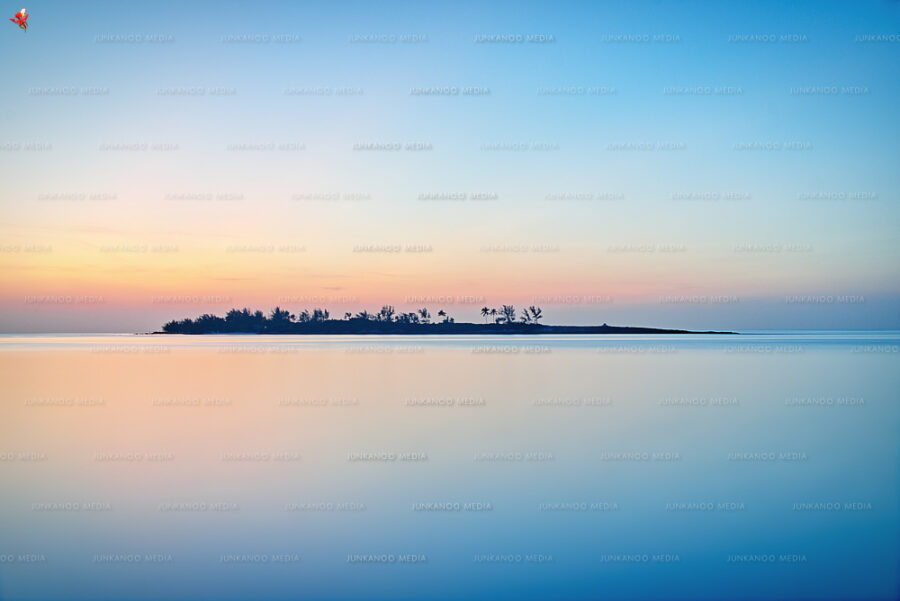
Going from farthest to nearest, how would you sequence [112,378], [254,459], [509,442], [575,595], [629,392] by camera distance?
[112,378], [629,392], [509,442], [254,459], [575,595]

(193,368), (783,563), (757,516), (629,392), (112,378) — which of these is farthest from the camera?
(193,368)

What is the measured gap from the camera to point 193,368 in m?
23.6

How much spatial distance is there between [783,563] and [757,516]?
3.84 feet

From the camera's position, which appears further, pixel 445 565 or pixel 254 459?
pixel 254 459

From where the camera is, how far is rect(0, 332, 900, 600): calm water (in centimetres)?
480

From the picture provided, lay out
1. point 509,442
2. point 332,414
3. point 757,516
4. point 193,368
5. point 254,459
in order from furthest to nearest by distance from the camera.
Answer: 1. point 193,368
2. point 332,414
3. point 509,442
4. point 254,459
5. point 757,516

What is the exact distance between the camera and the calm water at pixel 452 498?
4801mm

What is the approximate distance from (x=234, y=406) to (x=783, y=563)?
36.1ft

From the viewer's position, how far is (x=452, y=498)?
6.71 meters

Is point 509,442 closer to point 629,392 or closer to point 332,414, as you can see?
point 332,414

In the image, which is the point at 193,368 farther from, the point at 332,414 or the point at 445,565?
the point at 445,565

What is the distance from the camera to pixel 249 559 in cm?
511

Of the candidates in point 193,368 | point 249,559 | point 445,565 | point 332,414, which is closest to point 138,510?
point 249,559

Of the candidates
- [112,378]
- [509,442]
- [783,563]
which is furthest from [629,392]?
[112,378]
